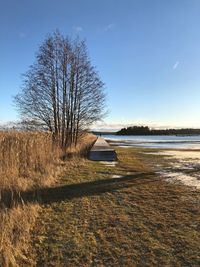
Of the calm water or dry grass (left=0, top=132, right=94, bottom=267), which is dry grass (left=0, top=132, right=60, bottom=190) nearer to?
dry grass (left=0, top=132, right=94, bottom=267)

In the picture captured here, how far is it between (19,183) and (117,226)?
108 inches

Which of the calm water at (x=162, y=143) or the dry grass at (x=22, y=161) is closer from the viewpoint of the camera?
the dry grass at (x=22, y=161)

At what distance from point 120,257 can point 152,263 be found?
43 cm

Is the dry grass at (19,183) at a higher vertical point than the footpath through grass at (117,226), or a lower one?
higher

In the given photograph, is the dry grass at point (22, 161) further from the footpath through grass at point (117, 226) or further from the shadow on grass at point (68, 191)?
the footpath through grass at point (117, 226)

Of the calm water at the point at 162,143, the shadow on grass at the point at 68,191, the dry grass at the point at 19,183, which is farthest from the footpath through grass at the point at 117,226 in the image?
the calm water at the point at 162,143

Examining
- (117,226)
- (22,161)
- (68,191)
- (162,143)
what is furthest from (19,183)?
(162,143)

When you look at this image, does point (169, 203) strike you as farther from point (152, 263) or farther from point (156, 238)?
point (152, 263)

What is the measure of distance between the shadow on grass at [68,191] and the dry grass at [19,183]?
22 millimetres

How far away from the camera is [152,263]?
12.7 ft

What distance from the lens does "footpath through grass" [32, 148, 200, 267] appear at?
4062 mm

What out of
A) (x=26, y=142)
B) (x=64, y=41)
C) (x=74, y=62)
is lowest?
(x=26, y=142)

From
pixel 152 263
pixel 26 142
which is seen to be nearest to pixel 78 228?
pixel 152 263

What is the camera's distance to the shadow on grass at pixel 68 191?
5.95 metres
